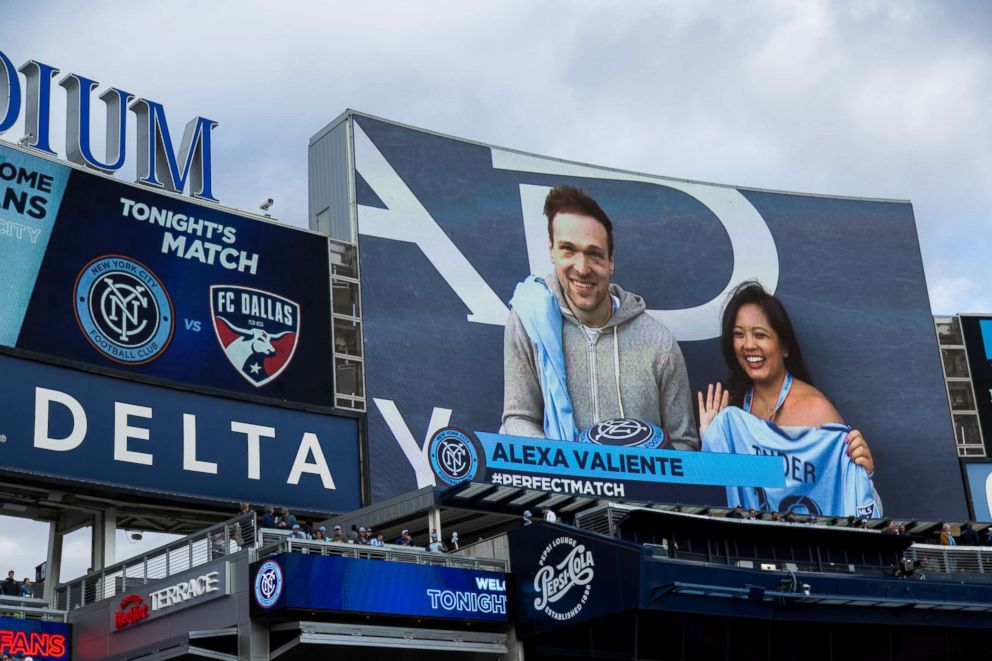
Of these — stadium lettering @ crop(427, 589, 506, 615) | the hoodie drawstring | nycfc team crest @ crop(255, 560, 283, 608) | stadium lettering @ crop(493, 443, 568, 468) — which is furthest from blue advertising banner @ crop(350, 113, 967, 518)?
nycfc team crest @ crop(255, 560, 283, 608)

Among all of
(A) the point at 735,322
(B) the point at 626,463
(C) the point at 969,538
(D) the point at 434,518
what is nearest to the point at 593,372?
(B) the point at 626,463

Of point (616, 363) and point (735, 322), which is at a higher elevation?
point (735, 322)

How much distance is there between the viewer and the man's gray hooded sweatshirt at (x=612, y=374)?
54125mm

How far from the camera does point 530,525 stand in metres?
39.1

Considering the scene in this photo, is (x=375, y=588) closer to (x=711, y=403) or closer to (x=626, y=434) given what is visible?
(x=626, y=434)

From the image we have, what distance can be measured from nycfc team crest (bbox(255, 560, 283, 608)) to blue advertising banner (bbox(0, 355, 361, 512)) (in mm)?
9130

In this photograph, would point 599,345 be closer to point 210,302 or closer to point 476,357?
point 476,357

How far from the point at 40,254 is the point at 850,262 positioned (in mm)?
38269

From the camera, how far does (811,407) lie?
199 ft

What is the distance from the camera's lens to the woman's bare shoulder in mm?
60344

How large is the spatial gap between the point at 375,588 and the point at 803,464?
28237mm

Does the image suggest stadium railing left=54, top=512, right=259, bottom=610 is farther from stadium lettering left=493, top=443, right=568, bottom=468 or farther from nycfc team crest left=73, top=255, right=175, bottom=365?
stadium lettering left=493, top=443, right=568, bottom=468

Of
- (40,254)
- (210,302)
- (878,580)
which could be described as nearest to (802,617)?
(878,580)

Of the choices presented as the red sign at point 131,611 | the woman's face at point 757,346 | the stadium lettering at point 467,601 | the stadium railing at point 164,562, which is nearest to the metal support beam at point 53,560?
the stadium railing at point 164,562
